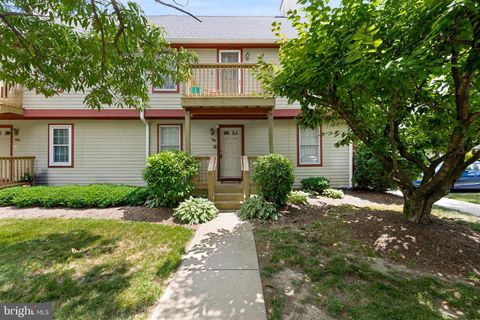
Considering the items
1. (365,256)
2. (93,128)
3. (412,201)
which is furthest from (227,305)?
(93,128)

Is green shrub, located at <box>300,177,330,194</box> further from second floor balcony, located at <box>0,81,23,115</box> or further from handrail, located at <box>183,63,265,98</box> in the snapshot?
second floor balcony, located at <box>0,81,23,115</box>

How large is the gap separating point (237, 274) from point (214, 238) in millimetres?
1478

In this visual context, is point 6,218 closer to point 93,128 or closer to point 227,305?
point 93,128

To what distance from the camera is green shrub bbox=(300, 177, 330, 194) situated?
29.6 ft

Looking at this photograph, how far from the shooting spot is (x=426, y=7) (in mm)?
2609

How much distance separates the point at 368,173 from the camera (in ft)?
30.1

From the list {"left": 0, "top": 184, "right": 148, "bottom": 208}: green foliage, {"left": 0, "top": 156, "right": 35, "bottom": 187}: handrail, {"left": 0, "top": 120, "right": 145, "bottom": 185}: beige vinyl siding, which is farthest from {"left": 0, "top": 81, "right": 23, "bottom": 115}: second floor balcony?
{"left": 0, "top": 184, "right": 148, "bottom": 208}: green foliage

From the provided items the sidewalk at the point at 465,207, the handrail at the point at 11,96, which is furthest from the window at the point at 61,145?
the sidewalk at the point at 465,207

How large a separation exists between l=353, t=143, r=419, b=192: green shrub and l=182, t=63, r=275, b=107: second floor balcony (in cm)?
441

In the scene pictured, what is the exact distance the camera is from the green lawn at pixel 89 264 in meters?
2.68

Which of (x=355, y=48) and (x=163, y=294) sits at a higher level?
(x=355, y=48)

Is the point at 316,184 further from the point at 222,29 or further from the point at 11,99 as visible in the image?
the point at 11,99

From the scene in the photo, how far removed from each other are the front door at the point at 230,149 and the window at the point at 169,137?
5.84 feet

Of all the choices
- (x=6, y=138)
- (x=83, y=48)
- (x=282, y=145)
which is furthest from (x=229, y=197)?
(x=6, y=138)
